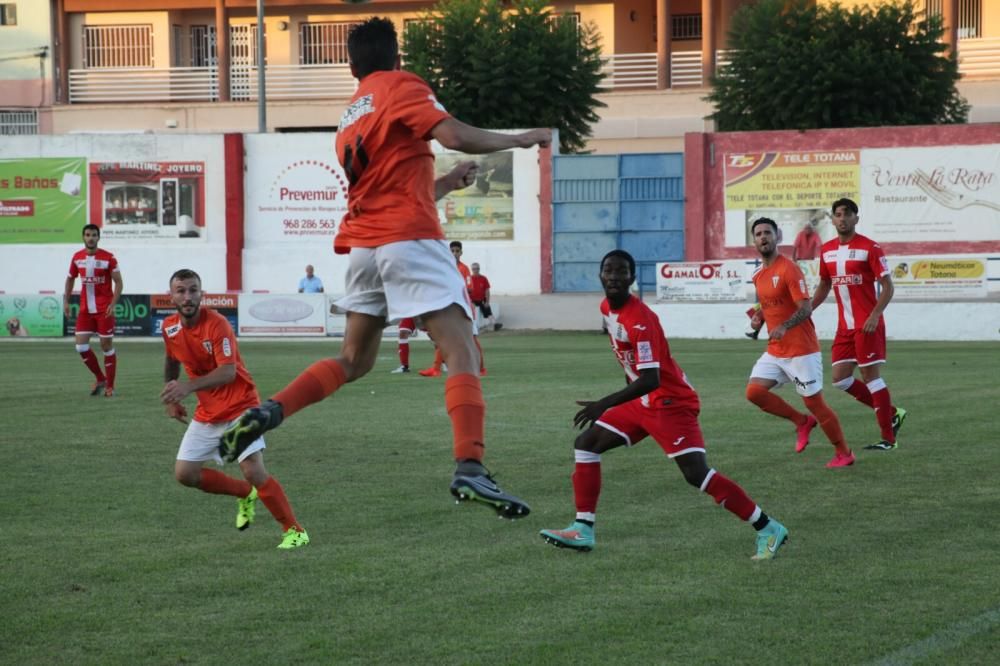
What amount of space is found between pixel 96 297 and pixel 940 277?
55.5 ft

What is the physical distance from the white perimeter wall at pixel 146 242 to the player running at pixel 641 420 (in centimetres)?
3239

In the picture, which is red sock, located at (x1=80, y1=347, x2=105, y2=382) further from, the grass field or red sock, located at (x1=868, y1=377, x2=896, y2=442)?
red sock, located at (x1=868, y1=377, x2=896, y2=442)

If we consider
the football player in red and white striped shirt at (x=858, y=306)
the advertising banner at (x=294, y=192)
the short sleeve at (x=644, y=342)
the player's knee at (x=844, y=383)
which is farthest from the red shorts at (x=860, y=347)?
the advertising banner at (x=294, y=192)

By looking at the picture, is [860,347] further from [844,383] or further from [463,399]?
[463,399]

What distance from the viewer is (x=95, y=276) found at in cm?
1927

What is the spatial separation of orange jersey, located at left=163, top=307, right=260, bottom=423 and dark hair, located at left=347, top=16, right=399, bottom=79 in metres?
2.60

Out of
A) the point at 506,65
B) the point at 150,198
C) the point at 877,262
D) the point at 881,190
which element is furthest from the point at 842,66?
the point at 877,262

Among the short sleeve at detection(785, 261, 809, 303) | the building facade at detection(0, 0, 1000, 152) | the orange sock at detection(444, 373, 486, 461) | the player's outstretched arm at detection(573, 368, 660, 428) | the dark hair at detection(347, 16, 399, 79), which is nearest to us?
the orange sock at detection(444, 373, 486, 461)

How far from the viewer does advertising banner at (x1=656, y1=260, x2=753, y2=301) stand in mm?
30016

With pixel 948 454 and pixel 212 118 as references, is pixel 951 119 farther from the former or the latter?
pixel 948 454

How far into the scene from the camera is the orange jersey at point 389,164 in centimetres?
609

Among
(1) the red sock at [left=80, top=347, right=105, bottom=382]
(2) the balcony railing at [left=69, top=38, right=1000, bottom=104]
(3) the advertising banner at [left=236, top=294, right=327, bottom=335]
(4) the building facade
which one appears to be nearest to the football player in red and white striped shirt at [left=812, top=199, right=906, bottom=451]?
(1) the red sock at [left=80, top=347, right=105, bottom=382]

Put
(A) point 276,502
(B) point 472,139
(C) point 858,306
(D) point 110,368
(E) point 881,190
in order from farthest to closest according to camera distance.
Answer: (E) point 881,190
(D) point 110,368
(C) point 858,306
(A) point 276,502
(B) point 472,139

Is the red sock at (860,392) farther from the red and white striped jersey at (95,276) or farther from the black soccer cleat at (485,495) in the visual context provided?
the red and white striped jersey at (95,276)
